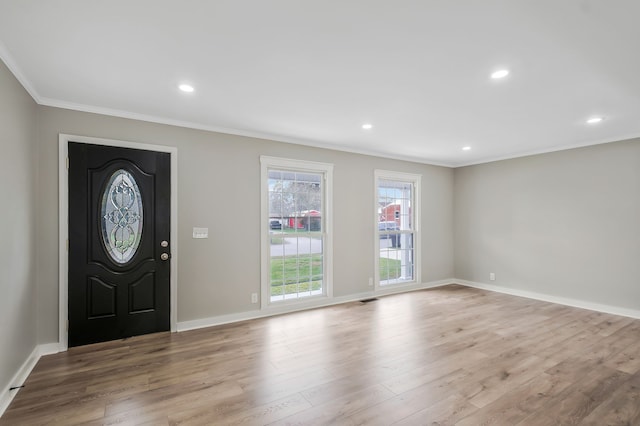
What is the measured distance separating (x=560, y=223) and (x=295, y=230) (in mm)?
4238

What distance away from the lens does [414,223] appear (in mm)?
6090

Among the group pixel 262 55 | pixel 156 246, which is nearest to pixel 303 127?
pixel 262 55

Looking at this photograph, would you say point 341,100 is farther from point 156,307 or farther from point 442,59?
point 156,307

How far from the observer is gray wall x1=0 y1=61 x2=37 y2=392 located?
2281mm

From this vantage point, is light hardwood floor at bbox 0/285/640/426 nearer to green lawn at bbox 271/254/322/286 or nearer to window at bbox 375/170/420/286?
green lawn at bbox 271/254/322/286

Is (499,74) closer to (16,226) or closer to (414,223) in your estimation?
(414,223)

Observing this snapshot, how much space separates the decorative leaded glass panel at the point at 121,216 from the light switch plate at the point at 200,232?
0.59 metres

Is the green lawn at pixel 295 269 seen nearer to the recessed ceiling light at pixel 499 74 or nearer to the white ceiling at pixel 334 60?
the white ceiling at pixel 334 60

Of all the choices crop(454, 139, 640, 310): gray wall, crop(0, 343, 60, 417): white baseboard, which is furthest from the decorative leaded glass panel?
crop(454, 139, 640, 310): gray wall

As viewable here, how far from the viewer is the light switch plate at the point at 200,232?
3.81 metres

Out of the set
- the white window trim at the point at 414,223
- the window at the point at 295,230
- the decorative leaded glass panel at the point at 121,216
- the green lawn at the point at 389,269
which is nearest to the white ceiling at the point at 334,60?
the decorative leaded glass panel at the point at 121,216

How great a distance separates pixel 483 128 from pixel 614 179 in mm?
2247

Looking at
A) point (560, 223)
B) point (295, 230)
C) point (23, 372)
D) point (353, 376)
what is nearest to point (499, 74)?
point (353, 376)

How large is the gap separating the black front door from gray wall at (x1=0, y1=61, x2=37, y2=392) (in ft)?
1.10
